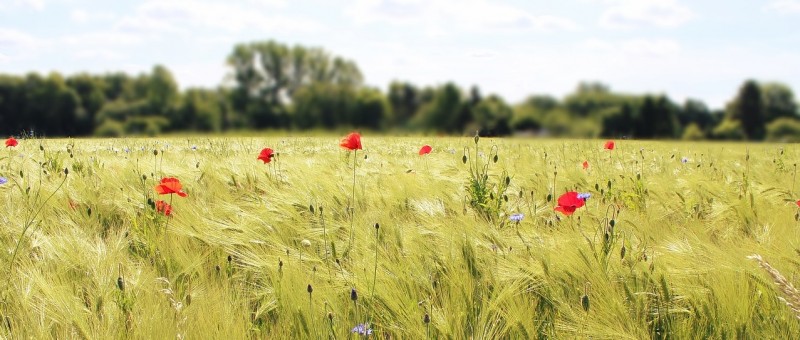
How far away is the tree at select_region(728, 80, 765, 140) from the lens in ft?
121

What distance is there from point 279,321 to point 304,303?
92 millimetres

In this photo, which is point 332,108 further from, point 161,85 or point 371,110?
point 161,85

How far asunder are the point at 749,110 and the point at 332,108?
31.2 metres

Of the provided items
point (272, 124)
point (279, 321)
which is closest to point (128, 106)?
point (272, 124)

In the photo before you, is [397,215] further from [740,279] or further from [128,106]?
[128,106]

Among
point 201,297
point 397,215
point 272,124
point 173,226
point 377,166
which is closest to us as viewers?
point 201,297

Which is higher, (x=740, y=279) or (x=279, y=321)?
(x=740, y=279)

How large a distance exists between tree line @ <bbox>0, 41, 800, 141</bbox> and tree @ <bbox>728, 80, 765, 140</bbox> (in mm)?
94

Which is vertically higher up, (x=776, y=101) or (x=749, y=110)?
(x=776, y=101)

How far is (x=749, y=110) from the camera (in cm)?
4038

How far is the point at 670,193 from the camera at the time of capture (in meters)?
3.40

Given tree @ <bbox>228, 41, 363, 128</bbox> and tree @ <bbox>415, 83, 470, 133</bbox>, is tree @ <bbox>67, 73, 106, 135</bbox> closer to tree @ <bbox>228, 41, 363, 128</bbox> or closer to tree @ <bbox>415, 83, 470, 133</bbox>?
tree @ <bbox>228, 41, 363, 128</bbox>

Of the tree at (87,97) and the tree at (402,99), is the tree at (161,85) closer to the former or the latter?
the tree at (87,97)

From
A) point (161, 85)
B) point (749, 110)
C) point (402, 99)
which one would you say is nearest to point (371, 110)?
point (402, 99)
